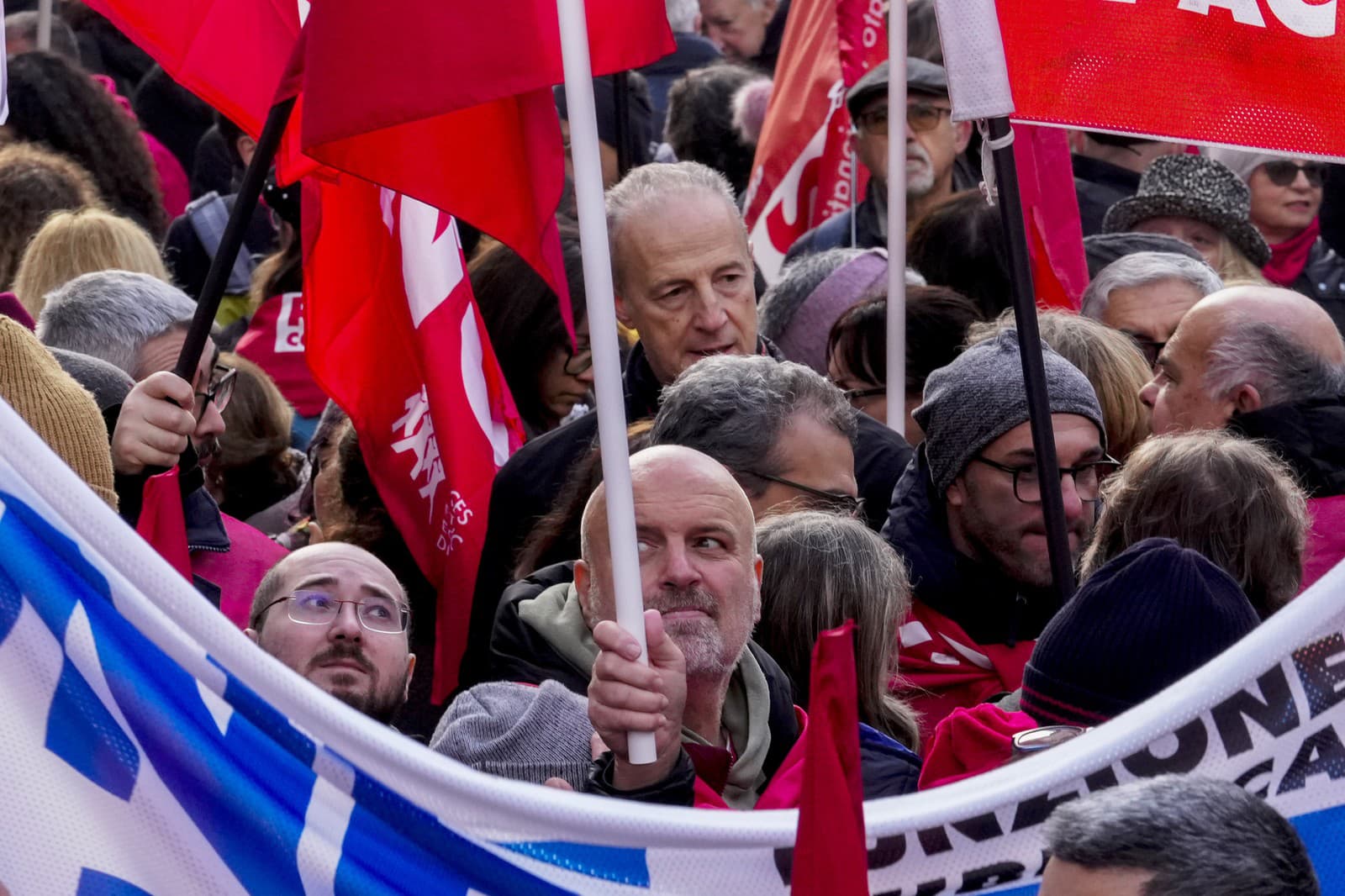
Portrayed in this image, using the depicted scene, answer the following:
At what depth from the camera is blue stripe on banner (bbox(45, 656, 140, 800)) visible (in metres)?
2.37

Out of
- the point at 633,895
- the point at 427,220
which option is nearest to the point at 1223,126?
the point at 427,220

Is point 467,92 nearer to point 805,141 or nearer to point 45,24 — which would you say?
point 805,141

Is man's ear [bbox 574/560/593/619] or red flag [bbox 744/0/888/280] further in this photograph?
red flag [bbox 744/0/888/280]

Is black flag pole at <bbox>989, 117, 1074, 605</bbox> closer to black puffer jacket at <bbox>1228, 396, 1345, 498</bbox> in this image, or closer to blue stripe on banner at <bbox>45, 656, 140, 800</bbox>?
black puffer jacket at <bbox>1228, 396, 1345, 498</bbox>

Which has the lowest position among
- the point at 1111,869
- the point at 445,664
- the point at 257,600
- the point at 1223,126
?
the point at 445,664

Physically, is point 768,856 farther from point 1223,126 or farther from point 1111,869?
point 1223,126

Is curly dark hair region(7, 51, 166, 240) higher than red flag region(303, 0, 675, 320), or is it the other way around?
red flag region(303, 0, 675, 320)

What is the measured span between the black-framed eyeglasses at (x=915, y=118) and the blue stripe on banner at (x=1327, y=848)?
4343 millimetres

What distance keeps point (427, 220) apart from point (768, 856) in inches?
98.7

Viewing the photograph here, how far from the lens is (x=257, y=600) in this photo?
3846 mm

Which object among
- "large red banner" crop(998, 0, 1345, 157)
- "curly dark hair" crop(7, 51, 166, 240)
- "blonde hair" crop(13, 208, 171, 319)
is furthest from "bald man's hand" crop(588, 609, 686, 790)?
"curly dark hair" crop(7, 51, 166, 240)

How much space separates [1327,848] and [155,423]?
7.23 ft

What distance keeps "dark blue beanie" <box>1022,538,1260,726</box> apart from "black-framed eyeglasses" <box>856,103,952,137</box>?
3778 millimetres

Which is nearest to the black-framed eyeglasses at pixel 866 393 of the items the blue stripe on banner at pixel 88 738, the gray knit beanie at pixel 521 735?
the gray knit beanie at pixel 521 735
